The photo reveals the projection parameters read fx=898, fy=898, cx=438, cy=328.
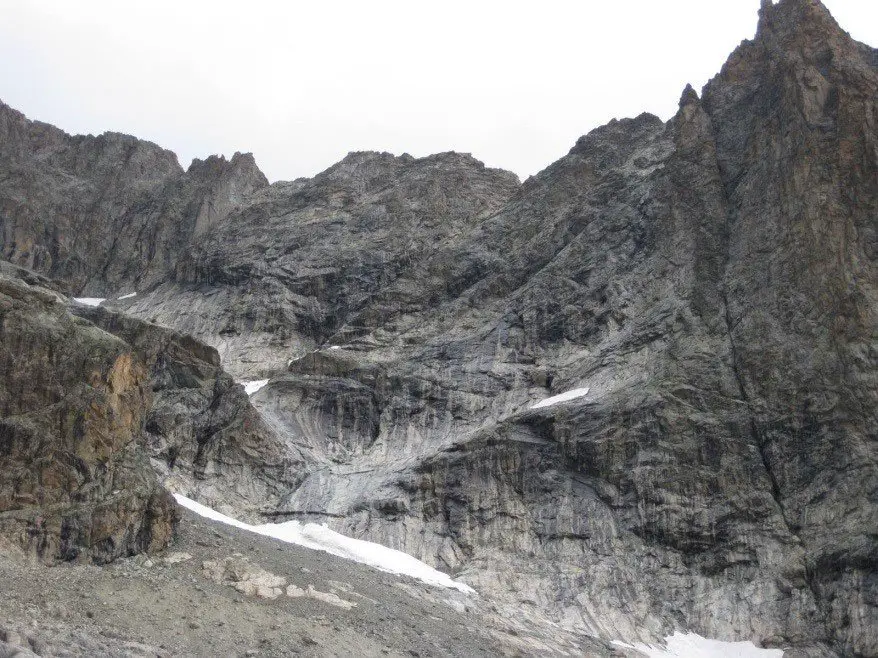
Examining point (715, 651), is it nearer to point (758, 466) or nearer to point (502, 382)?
point (758, 466)

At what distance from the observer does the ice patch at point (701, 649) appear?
106ft

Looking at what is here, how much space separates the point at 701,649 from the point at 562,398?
1468 cm

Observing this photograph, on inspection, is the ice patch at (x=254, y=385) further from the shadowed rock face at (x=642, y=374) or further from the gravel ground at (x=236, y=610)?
the gravel ground at (x=236, y=610)

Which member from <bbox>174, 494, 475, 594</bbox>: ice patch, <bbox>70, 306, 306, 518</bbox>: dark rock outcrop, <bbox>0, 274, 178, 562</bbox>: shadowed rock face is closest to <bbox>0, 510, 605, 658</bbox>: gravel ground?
<bbox>0, 274, 178, 562</bbox>: shadowed rock face

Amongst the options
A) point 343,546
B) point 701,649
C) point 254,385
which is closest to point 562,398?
point 343,546

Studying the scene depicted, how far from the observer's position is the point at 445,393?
4894 centimetres

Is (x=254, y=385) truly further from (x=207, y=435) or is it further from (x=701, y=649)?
(x=701, y=649)

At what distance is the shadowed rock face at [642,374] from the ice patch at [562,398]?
4.50 feet

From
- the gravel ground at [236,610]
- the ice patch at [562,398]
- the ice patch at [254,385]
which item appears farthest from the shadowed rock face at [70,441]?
the ice patch at [254,385]

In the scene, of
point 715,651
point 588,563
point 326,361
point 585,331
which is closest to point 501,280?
point 585,331

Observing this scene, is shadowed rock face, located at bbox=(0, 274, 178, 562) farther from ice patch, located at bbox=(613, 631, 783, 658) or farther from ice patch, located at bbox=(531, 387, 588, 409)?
ice patch, located at bbox=(531, 387, 588, 409)

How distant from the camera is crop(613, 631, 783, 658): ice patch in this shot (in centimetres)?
3241

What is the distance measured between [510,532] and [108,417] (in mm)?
17494

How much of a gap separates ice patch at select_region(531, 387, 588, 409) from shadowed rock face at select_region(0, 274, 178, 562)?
1971cm
